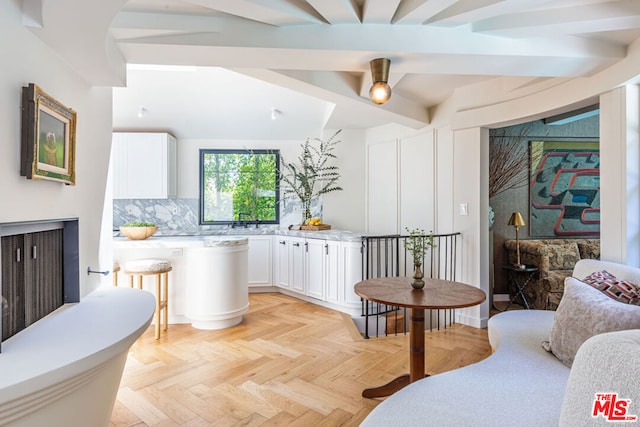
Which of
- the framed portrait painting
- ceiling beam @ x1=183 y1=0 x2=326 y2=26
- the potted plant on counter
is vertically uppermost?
ceiling beam @ x1=183 y1=0 x2=326 y2=26

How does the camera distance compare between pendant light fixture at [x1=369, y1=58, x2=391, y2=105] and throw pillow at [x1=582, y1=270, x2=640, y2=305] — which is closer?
throw pillow at [x1=582, y1=270, x2=640, y2=305]

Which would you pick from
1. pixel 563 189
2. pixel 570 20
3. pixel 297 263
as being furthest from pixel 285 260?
pixel 563 189

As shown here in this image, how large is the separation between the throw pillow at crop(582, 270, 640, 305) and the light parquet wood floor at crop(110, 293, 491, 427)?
118cm

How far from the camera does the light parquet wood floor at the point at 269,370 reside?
1.94 m

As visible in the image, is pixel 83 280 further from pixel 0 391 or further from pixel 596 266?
pixel 596 266

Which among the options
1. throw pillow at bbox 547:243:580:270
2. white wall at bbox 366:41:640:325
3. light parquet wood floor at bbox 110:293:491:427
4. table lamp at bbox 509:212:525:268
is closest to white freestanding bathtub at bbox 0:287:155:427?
light parquet wood floor at bbox 110:293:491:427

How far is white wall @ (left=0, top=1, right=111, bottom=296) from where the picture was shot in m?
1.25

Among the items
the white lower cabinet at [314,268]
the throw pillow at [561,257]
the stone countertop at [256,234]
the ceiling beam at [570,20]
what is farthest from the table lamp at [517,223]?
the ceiling beam at [570,20]

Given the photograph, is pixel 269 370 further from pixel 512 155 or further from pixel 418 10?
pixel 512 155

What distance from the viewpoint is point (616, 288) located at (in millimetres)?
1718

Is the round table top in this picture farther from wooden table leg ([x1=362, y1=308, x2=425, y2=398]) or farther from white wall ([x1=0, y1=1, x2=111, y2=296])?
white wall ([x1=0, y1=1, x2=111, y2=296])

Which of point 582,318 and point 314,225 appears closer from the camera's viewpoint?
point 582,318

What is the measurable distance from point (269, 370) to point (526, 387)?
5.59ft

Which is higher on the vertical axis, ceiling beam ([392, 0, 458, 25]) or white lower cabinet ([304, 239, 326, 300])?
ceiling beam ([392, 0, 458, 25])
